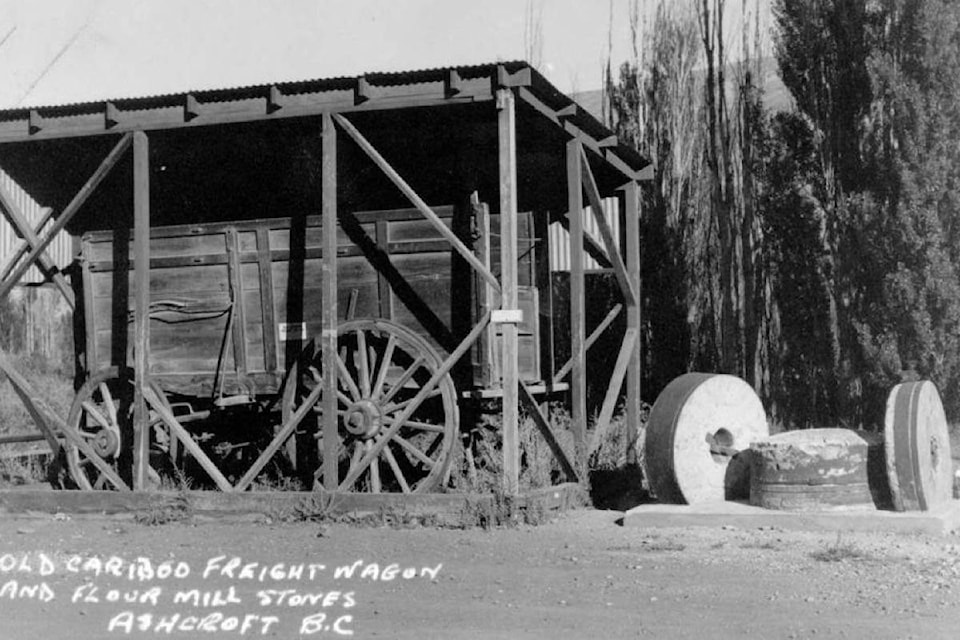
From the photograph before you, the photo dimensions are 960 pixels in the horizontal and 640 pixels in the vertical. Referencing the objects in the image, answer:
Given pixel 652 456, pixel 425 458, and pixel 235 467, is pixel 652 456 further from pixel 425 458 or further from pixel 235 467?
pixel 235 467

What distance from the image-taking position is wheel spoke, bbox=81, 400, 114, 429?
11367mm

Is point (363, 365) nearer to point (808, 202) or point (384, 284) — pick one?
point (384, 284)

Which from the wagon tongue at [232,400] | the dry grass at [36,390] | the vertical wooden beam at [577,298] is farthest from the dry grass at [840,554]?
the dry grass at [36,390]

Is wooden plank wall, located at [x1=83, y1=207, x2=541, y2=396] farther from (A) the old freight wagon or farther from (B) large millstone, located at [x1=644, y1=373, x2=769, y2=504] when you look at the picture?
(B) large millstone, located at [x1=644, y1=373, x2=769, y2=504]

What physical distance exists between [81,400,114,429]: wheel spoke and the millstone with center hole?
20.2ft

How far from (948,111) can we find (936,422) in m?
4.96

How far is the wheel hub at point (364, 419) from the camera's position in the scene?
1022 centimetres

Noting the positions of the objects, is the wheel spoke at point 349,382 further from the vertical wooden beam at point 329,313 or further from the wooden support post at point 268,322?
the wooden support post at point 268,322

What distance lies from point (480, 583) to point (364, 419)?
3.41 metres

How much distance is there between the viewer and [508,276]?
31.2ft

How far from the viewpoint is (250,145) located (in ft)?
37.6

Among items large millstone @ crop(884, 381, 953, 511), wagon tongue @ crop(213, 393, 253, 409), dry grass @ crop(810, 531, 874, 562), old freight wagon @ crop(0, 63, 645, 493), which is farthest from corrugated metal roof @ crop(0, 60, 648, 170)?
dry grass @ crop(810, 531, 874, 562)

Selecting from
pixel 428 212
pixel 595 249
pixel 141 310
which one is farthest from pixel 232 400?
pixel 595 249

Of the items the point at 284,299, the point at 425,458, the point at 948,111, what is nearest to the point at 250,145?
the point at 284,299
